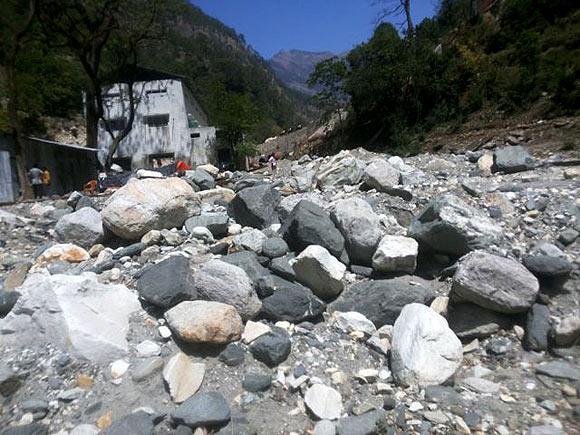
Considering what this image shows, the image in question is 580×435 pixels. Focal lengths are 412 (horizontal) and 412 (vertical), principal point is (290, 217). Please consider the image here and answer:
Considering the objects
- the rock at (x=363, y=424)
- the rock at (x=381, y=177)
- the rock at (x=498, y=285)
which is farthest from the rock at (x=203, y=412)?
the rock at (x=381, y=177)

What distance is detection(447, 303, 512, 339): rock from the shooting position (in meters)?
2.84

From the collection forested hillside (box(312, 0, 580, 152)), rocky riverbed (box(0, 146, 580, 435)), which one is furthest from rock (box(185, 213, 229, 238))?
forested hillside (box(312, 0, 580, 152))

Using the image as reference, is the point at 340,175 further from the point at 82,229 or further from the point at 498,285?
the point at 82,229

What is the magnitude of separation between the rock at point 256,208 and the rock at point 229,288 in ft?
4.17

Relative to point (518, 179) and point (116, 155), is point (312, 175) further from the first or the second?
point (116, 155)

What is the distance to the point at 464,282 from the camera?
9.35 ft

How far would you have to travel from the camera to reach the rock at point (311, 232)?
11.2ft

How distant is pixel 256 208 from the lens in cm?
412

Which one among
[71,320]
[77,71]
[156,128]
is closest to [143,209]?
[71,320]

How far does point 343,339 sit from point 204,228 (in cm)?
175

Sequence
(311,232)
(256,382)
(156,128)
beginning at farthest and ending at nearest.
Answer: (156,128) < (311,232) < (256,382)

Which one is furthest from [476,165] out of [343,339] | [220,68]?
[220,68]

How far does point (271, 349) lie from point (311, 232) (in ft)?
3.82

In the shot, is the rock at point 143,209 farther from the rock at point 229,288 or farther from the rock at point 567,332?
the rock at point 567,332
